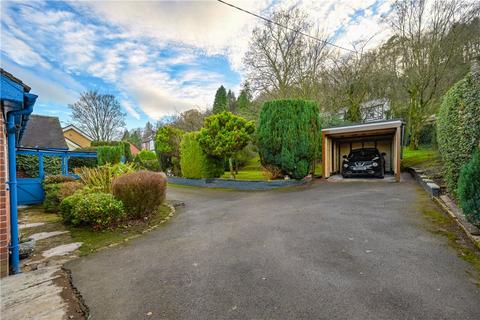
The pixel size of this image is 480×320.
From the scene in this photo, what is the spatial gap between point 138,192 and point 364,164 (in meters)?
10.0

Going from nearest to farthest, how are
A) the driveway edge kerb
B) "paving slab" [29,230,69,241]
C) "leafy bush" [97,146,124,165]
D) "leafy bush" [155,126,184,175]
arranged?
the driveway edge kerb
"paving slab" [29,230,69,241]
"leafy bush" [155,126,184,175]
"leafy bush" [97,146,124,165]

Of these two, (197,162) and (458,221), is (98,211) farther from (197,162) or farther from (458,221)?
(197,162)

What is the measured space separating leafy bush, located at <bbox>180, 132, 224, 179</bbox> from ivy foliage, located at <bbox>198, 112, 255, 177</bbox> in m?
1.09

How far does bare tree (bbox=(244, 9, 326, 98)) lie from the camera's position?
16.3 metres

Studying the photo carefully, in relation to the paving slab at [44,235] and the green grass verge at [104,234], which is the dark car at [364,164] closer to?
the green grass verge at [104,234]

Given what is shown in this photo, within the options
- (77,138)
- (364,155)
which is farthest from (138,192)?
(77,138)

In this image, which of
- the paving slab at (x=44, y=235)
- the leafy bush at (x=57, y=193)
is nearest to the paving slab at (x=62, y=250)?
the paving slab at (x=44, y=235)

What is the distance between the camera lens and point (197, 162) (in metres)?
13.1

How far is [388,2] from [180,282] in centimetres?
1841

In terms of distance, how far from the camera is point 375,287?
2508mm

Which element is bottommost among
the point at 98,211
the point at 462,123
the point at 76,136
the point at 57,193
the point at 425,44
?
the point at 98,211

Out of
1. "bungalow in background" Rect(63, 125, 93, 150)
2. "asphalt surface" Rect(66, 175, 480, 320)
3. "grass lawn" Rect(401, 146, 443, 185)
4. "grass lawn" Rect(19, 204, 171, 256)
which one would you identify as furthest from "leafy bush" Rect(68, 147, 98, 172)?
"grass lawn" Rect(401, 146, 443, 185)

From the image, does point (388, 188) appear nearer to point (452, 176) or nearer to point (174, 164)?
point (452, 176)

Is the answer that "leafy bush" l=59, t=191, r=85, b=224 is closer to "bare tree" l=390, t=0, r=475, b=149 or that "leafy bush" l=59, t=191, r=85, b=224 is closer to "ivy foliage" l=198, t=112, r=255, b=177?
"ivy foliage" l=198, t=112, r=255, b=177
